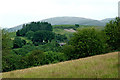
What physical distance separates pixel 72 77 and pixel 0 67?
5578 centimetres

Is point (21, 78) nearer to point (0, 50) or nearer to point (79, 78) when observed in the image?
point (79, 78)

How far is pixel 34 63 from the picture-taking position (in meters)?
81.0

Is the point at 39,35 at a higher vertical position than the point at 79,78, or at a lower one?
lower

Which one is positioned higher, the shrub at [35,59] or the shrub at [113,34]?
the shrub at [113,34]

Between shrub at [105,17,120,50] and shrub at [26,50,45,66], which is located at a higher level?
shrub at [105,17,120,50]

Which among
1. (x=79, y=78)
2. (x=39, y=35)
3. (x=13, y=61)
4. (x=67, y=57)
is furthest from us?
(x=39, y=35)

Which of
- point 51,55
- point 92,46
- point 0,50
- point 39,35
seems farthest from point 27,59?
point 39,35

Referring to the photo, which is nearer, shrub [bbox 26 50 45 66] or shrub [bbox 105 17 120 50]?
shrub [bbox 105 17 120 50]

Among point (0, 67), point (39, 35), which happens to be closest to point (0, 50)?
point (0, 67)

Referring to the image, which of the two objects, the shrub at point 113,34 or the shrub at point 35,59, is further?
the shrub at point 35,59

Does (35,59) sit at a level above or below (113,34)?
below

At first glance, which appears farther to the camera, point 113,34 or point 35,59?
point 35,59

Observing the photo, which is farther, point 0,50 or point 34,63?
point 34,63

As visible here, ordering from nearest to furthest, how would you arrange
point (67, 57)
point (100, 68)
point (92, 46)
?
1. point (100, 68)
2. point (92, 46)
3. point (67, 57)
